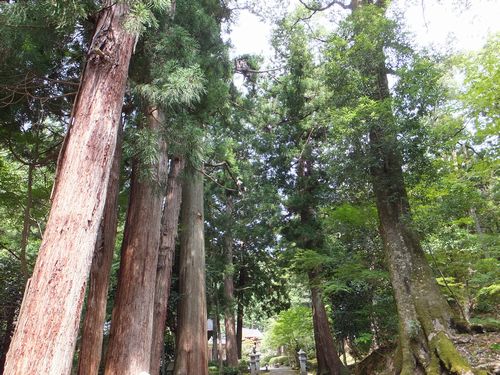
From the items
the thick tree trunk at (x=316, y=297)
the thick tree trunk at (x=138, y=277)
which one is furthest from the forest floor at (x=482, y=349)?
the thick tree trunk at (x=138, y=277)

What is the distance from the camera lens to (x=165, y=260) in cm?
592

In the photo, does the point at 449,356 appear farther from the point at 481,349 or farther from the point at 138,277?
the point at 138,277

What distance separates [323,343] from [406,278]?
4.44 meters

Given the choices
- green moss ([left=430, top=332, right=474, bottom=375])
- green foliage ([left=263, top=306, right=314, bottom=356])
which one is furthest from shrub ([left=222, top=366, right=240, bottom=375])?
green moss ([left=430, top=332, right=474, bottom=375])

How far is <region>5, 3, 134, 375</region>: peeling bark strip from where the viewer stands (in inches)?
82.5

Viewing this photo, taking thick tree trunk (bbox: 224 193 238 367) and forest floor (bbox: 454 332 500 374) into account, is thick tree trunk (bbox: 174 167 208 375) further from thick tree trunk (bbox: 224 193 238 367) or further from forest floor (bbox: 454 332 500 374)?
thick tree trunk (bbox: 224 193 238 367)

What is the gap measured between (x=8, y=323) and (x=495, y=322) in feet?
32.7

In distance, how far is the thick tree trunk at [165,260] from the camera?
543 centimetres

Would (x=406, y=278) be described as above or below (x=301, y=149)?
below

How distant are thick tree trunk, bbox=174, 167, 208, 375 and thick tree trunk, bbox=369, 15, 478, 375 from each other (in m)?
3.24

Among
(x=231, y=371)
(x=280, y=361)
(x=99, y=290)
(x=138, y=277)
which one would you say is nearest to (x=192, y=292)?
(x=138, y=277)

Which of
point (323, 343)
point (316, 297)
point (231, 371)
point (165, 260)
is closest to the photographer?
point (165, 260)

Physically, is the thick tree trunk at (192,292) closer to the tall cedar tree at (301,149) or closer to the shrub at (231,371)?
the tall cedar tree at (301,149)

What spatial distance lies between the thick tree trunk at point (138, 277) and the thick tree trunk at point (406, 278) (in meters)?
3.78
